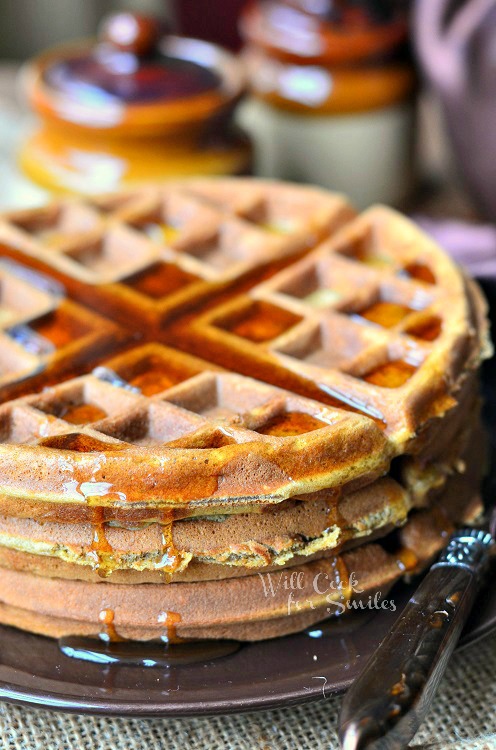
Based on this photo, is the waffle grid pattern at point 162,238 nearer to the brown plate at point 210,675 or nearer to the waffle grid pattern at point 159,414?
the waffle grid pattern at point 159,414

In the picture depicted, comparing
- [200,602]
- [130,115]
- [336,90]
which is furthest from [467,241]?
[200,602]

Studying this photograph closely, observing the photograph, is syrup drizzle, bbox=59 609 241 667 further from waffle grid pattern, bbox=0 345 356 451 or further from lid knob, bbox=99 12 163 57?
lid knob, bbox=99 12 163 57

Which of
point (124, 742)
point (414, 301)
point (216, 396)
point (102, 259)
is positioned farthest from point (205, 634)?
point (102, 259)

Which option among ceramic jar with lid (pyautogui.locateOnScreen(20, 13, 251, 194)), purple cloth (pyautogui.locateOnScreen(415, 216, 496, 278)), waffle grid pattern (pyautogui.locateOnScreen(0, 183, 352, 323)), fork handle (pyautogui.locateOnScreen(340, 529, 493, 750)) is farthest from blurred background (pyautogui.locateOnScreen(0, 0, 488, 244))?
fork handle (pyautogui.locateOnScreen(340, 529, 493, 750))

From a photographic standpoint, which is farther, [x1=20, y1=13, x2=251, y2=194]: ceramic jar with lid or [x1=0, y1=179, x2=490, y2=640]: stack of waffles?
[x1=20, y1=13, x2=251, y2=194]: ceramic jar with lid

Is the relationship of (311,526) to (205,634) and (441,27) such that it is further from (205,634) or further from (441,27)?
(441,27)

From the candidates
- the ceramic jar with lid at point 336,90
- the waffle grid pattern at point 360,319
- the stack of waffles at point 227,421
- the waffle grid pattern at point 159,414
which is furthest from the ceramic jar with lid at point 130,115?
the waffle grid pattern at point 159,414
